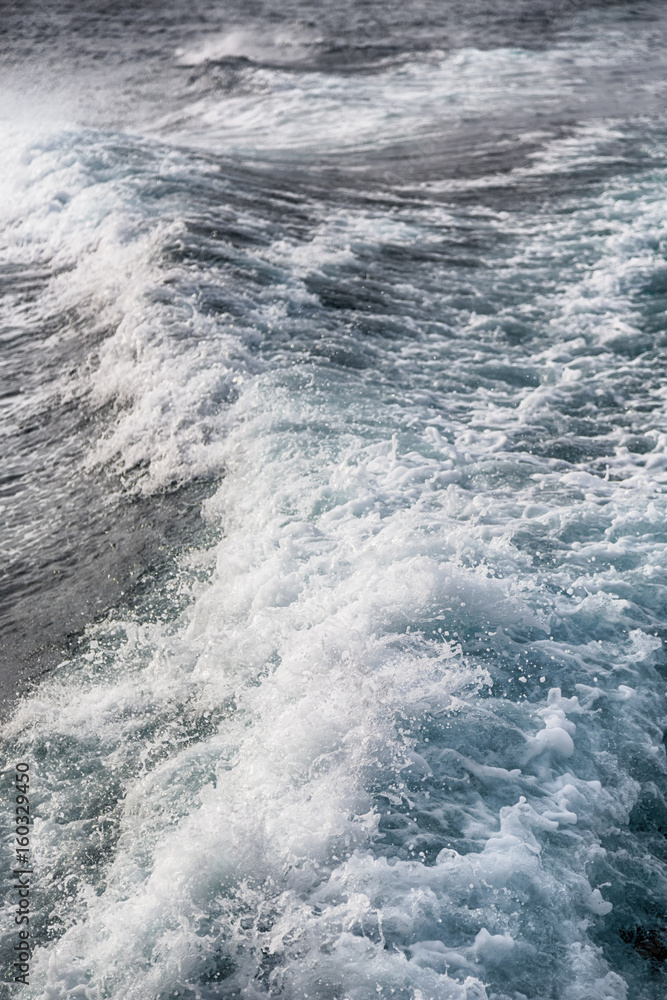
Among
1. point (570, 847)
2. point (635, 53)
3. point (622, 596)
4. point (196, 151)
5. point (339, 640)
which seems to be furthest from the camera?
point (635, 53)

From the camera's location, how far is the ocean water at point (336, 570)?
10.9 ft

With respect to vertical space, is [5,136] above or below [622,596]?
above

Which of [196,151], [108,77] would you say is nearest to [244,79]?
[108,77]

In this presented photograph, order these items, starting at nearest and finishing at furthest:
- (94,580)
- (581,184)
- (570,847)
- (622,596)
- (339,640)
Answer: (570,847) < (339,640) < (622,596) < (94,580) < (581,184)

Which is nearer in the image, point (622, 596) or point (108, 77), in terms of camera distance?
point (622, 596)

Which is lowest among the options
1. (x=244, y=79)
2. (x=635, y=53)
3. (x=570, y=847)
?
(x=570, y=847)

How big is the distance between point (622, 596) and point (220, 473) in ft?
9.22

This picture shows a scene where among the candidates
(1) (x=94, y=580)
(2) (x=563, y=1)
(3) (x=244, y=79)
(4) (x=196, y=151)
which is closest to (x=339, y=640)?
(1) (x=94, y=580)

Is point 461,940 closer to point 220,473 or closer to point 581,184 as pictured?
point 220,473

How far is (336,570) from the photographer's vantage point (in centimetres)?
488

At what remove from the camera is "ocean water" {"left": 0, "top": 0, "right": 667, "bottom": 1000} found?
3.32 meters

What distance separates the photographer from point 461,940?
320cm

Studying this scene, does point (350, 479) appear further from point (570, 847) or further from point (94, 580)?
point (570, 847)

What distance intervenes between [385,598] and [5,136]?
1115 cm
